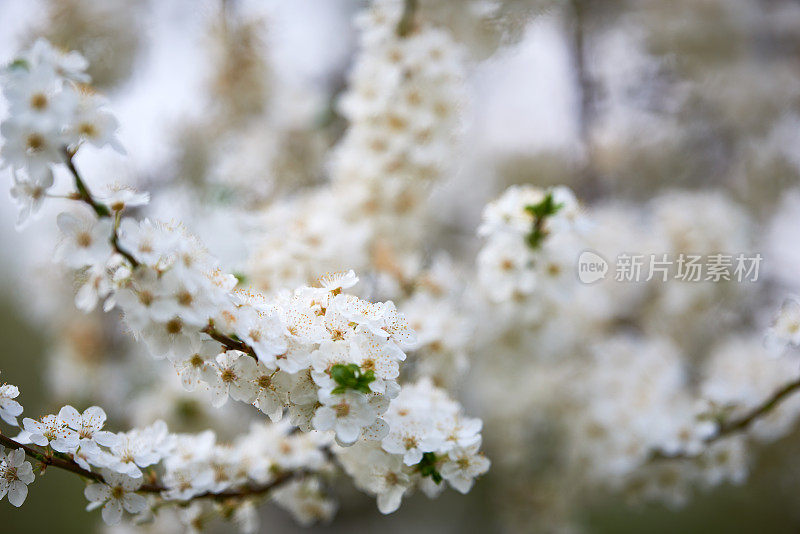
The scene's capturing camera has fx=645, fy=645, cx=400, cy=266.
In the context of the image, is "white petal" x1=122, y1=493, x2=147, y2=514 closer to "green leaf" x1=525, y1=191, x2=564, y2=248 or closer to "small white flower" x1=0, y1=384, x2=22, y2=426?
"small white flower" x1=0, y1=384, x2=22, y2=426

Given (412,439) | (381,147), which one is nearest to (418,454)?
(412,439)

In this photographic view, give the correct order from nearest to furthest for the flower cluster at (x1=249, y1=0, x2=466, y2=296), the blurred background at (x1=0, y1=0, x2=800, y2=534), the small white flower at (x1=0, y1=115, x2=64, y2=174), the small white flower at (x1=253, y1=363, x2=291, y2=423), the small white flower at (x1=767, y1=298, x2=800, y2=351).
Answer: the small white flower at (x1=0, y1=115, x2=64, y2=174)
the small white flower at (x1=253, y1=363, x2=291, y2=423)
the small white flower at (x1=767, y1=298, x2=800, y2=351)
the flower cluster at (x1=249, y1=0, x2=466, y2=296)
the blurred background at (x1=0, y1=0, x2=800, y2=534)

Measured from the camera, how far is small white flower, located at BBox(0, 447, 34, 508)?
77 centimetres

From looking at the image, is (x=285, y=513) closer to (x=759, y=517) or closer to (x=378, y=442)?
(x=378, y=442)

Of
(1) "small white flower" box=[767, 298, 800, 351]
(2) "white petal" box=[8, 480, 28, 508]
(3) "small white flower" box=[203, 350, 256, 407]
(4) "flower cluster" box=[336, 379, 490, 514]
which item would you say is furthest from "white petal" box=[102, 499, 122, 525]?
(1) "small white flower" box=[767, 298, 800, 351]

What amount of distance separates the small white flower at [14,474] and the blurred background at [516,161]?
0.72 meters

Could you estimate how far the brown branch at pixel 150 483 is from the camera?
0.78 m

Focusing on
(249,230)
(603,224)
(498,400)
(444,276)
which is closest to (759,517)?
(498,400)

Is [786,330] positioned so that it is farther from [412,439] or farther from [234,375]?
[234,375]

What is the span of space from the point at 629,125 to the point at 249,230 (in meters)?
1.62

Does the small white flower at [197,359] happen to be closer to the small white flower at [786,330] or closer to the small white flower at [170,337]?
the small white flower at [170,337]

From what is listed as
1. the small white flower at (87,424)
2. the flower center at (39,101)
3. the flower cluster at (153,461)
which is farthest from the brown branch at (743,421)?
the flower center at (39,101)

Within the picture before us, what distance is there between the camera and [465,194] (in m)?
2.58

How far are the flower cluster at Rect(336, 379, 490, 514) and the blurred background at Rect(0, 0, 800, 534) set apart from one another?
0.57 metres
